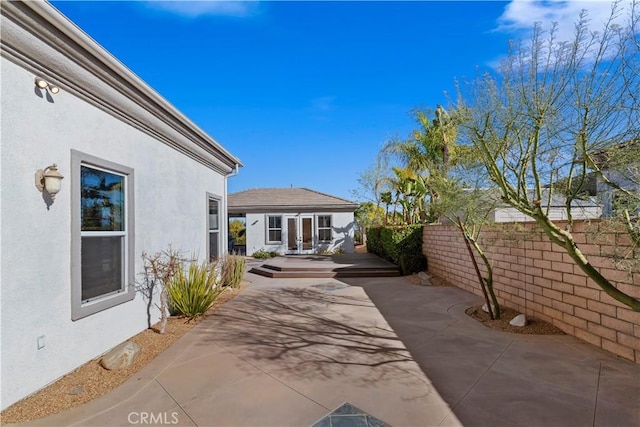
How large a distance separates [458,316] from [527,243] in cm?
203

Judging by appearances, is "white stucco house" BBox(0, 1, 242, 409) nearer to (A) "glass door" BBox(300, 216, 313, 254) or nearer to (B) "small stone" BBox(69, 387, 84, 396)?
(B) "small stone" BBox(69, 387, 84, 396)

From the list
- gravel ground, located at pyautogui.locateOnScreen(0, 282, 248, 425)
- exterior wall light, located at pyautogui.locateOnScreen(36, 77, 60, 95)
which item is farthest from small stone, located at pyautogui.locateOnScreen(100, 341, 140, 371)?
exterior wall light, located at pyautogui.locateOnScreen(36, 77, 60, 95)

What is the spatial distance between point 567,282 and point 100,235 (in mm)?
7501

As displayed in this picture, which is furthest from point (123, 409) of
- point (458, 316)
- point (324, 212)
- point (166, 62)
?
point (324, 212)

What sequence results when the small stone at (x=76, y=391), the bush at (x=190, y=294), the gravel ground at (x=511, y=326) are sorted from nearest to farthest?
the small stone at (x=76, y=391)
the gravel ground at (x=511, y=326)
the bush at (x=190, y=294)

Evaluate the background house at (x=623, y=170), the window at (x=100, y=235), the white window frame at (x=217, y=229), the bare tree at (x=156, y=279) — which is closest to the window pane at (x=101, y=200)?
the window at (x=100, y=235)

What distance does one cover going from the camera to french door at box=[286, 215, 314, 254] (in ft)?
62.8

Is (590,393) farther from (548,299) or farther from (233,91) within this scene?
(233,91)

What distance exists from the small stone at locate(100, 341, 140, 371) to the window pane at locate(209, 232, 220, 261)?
16.0 feet

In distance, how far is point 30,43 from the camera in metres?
3.23

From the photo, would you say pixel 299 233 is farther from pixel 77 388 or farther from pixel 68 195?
pixel 77 388

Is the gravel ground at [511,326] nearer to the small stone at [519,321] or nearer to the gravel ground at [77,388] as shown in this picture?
the small stone at [519,321]

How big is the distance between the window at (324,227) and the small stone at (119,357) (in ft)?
50.0

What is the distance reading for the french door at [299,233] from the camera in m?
19.1
